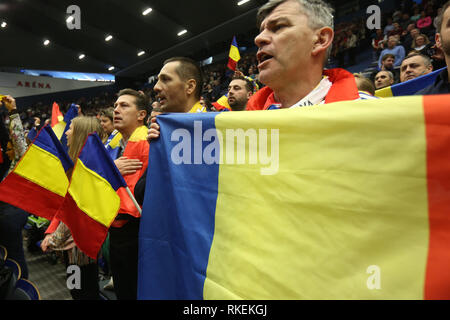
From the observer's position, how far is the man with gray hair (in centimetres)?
→ 102

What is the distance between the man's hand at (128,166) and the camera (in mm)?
1564

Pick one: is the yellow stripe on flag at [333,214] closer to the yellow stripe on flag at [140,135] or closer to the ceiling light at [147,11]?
the yellow stripe on flag at [140,135]

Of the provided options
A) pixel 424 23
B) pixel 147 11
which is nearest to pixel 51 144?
pixel 424 23

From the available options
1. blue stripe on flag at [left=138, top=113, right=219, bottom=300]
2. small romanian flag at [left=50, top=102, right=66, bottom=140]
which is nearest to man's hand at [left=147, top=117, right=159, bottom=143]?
blue stripe on flag at [left=138, top=113, right=219, bottom=300]

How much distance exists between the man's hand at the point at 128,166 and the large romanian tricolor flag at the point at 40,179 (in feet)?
1.06

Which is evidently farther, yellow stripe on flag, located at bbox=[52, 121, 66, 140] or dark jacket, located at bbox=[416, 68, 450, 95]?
yellow stripe on flag, located at bbox=[52, 121, 66, 140]

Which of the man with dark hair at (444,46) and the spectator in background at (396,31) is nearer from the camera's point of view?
the man with dark hair at (444,46)

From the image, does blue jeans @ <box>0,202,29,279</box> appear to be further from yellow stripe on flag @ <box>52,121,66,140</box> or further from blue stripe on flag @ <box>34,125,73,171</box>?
yellow stripe on flag @ <box>52,121,66,140</box>

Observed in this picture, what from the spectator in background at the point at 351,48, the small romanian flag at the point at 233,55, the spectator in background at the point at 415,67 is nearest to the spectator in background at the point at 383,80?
the spectator in background at the point at 415,67

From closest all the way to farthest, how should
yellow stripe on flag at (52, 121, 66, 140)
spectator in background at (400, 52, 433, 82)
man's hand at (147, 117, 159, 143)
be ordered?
man's hand at (147, 117, 159, 143)
spectator in background at (400, 52, 433, 82)
yellow stripe on flag at (52, 121, 66, 140)

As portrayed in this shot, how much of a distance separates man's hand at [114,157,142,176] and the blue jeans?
132cm

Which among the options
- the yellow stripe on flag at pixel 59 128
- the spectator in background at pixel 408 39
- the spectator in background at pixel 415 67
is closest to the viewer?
the spectator in background at pixel 415 67
